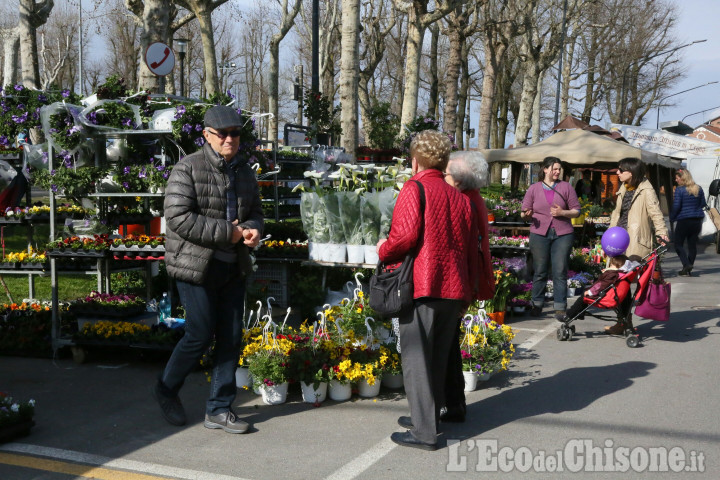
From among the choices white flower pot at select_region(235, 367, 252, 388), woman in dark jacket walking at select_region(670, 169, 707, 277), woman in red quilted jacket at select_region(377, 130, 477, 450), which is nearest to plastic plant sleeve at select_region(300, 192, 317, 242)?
white flower pot at select_region(235, 367, 252, 388)

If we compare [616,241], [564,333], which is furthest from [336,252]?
[616,241]

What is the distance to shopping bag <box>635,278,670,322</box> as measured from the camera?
7734 mm

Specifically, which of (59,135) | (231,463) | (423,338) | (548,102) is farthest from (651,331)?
(548,102)

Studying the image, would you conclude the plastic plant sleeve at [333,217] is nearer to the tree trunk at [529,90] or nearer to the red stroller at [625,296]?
the red stroller at [625,296]

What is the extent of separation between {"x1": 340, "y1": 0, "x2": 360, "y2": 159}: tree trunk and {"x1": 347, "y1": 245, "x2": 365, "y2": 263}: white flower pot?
25.7 ft

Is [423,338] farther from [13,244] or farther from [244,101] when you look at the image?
[244,101]

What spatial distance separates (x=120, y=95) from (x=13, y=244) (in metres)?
7.82

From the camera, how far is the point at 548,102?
67.2 m

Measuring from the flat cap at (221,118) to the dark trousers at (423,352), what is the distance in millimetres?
1629

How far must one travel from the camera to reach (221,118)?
4773mm

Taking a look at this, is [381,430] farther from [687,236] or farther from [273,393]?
[687,236]

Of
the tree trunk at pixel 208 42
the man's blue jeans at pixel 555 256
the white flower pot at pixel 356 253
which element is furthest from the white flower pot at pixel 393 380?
the tree trunk at pixel 208 42

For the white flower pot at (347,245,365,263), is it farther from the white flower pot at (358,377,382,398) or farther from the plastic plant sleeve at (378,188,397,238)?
the white flower pot at (358,377,382,398)

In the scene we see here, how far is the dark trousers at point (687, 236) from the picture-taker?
14.0m
